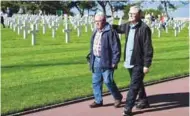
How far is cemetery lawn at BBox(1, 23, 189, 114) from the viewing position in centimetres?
1022

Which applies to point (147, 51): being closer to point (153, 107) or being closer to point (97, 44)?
point (97, 44)

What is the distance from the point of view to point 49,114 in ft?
29.1

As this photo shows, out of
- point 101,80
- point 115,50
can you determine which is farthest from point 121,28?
point 101,80

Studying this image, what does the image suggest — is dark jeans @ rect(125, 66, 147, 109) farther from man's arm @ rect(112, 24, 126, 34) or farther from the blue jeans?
man's arm @ rect(112, 24, 126, 34)

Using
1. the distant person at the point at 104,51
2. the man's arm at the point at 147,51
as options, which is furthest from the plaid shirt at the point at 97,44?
the man's arm at the point at 147,51

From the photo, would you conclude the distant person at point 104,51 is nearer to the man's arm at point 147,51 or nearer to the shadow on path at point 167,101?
the man's arm at point 147,51

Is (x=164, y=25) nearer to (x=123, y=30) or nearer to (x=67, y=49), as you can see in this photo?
(x=67, y=49)

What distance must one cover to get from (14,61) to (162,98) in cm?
707

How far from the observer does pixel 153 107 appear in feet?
31.2

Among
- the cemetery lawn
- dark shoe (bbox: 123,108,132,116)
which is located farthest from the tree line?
dark shoe (bbox: 123,108,132,116)

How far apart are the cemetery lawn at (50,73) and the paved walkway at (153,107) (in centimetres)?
51

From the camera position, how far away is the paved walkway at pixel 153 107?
895cm

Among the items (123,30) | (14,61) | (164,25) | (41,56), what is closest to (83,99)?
(123,30)

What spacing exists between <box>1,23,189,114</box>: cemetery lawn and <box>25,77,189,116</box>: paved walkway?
0.51m
